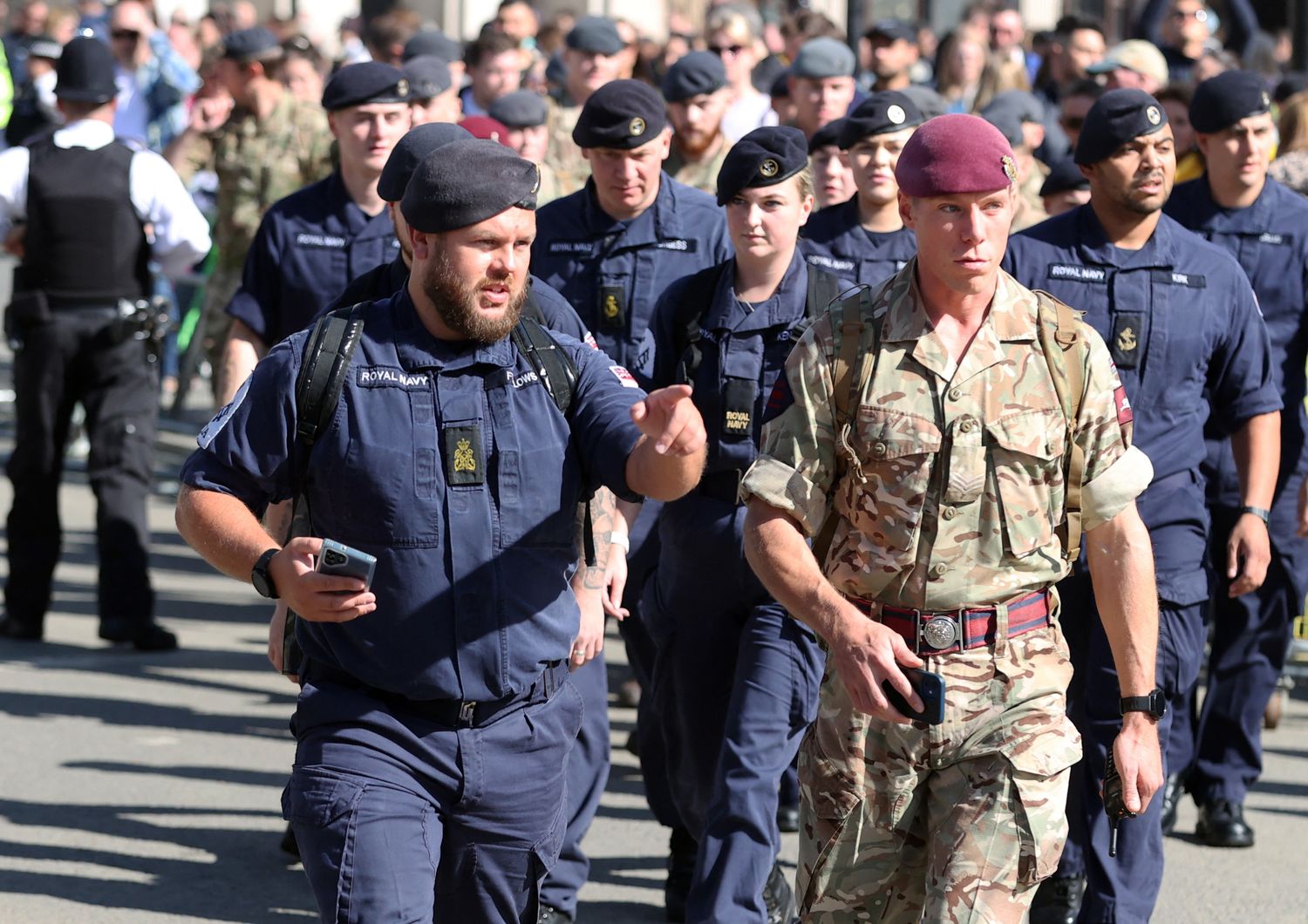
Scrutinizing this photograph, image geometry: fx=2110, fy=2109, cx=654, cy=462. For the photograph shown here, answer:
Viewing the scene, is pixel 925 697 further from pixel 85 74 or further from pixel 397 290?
pixel 85 74

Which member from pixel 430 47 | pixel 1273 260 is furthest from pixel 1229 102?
pixel 430 47

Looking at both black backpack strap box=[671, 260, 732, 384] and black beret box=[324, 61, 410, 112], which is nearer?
black backpack strap box=[671, 260, 732, 384]

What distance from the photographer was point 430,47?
11.4m

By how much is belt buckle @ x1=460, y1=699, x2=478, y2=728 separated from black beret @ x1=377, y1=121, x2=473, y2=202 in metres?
1.78

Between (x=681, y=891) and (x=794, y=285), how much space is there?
1.82 meters

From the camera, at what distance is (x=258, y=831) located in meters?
7.07

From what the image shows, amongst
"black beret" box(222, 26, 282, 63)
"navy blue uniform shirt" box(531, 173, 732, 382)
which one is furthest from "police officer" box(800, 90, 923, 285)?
"black beret" box(222, 26, 282, 63)

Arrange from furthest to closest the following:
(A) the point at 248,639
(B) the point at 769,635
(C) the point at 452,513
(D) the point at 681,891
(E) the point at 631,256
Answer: (A) the point at 248,639 < (E) the point at 631,256 < (D) the point at 681,891 < (B) the point at 769,635 < (C) the point at 452,513

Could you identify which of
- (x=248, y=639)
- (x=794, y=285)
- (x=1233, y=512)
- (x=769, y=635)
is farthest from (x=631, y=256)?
(x=248, y=639)

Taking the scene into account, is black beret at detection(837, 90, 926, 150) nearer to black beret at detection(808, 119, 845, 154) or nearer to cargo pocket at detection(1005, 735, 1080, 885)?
black beret at detection(808, 119, 845, 154)

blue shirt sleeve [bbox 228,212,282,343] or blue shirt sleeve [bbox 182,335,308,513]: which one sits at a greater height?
blue shirt sleeve [bbox 182,335,308,513]

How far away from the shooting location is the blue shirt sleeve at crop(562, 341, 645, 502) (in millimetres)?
4164

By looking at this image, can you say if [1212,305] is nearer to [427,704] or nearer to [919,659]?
[919,659]

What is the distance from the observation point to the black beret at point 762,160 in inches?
236
